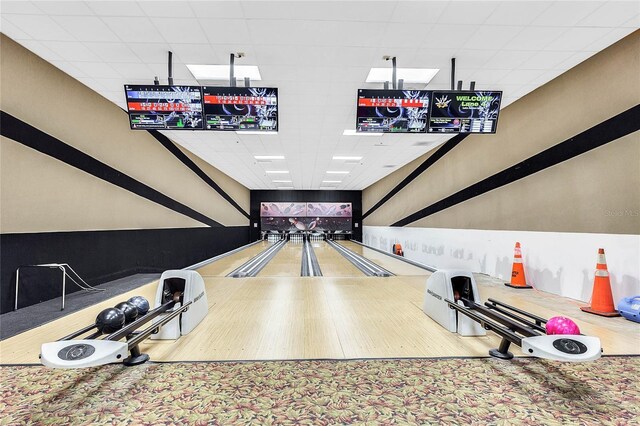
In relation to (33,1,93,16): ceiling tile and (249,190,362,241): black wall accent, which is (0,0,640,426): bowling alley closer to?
(33,1,93,16): ceiling tile

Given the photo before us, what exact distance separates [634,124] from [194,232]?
8.48 metres

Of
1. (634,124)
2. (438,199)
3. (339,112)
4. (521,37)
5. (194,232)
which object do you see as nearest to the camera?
(634,124)

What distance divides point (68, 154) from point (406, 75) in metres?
4.37

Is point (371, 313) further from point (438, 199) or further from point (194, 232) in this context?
point (194, 232)

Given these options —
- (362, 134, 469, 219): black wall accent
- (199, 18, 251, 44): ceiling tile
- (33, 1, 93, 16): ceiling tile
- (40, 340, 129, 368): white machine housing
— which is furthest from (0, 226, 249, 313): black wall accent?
(362, 134, 469, 219): black wall accent

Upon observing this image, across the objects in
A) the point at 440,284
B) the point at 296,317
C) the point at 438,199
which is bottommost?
the point at 296,317

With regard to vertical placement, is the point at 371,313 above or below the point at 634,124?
below

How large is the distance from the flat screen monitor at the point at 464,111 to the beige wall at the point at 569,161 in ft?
2.80

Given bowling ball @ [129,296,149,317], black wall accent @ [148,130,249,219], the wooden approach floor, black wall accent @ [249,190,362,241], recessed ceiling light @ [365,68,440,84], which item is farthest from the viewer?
black wall accent @ [249,190,362,241]

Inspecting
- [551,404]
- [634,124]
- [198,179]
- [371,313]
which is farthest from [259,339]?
[198,179]

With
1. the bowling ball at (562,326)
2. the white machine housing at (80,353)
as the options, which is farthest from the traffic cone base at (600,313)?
the white machine housing at (80,353)

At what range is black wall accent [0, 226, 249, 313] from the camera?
3.25 meters

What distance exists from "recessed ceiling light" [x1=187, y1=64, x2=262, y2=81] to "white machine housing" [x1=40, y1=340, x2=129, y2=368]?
125 inches

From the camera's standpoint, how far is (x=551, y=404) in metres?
1.52
